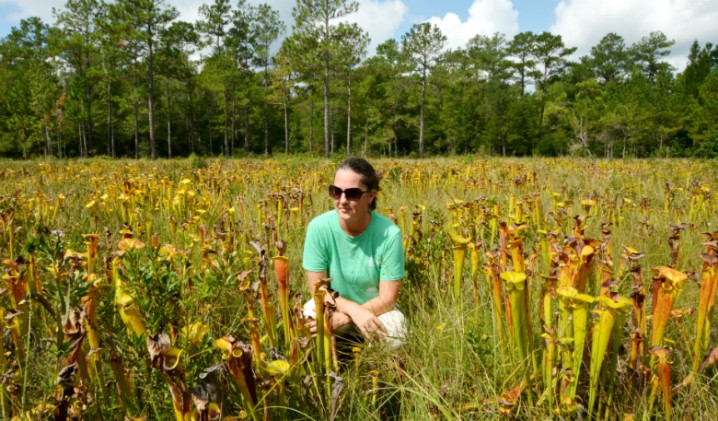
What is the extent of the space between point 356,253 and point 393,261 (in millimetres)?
262

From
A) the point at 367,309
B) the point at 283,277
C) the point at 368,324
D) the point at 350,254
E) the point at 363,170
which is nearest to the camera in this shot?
the point at 283,277

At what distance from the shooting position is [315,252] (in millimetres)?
2285

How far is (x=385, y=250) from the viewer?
2.22 meters

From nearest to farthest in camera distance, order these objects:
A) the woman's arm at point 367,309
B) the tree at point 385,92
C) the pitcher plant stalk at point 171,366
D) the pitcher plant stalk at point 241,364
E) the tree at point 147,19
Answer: the pitcher plant stalk at point 171,366 < the pitcher plant stalk at point 241,364 < the woman's arm at point 367,309 < the tree at point 147,19 < the tree at point 385,92

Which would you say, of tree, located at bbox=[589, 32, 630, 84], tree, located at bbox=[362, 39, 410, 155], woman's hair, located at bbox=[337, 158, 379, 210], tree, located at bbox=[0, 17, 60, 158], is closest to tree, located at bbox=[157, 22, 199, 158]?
tree, located at bbox=[0, 17, 60, 158]

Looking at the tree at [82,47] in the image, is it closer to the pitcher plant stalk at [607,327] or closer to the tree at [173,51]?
the tree at [173,51]

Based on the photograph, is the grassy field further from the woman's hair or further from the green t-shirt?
the woman's hair

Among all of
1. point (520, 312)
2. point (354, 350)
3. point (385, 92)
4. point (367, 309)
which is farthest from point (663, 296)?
point (385, 92)

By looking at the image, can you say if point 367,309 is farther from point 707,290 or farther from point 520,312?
point 707,290

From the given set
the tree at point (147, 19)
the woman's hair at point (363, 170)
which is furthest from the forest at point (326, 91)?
the woman's hair at point (363, 170)

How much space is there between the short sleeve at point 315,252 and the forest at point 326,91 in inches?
802

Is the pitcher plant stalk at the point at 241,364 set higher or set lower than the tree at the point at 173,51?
lower

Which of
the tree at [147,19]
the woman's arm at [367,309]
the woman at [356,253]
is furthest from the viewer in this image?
the tree at [147,19]

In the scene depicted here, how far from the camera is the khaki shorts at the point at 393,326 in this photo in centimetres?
181
